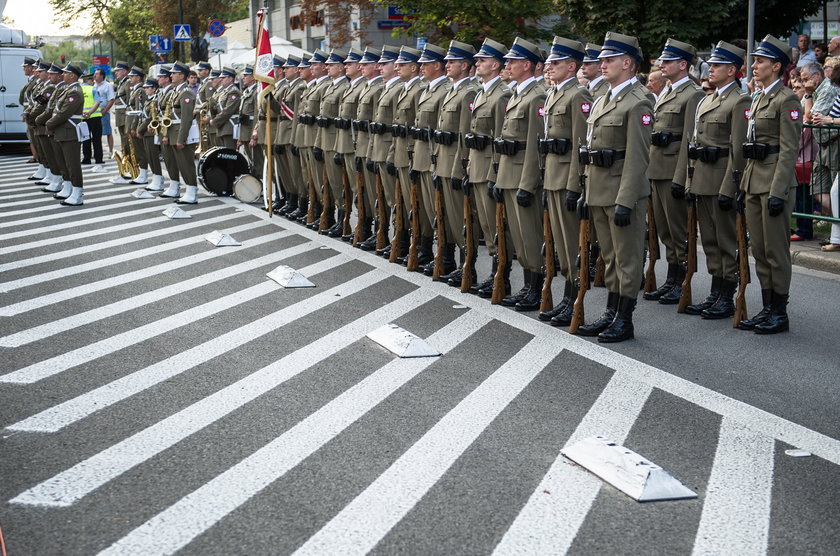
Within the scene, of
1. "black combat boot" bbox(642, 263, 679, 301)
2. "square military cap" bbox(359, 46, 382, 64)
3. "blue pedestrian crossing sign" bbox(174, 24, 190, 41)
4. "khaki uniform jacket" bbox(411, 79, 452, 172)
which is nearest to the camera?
"black combat boot" bbox(642, 263, 679, 301)

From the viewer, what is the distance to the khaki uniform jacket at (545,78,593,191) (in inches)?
324

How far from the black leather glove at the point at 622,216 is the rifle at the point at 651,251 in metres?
1.89

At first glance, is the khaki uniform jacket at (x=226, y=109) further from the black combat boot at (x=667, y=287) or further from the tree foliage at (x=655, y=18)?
the black combat boot at (x=667, y=287)

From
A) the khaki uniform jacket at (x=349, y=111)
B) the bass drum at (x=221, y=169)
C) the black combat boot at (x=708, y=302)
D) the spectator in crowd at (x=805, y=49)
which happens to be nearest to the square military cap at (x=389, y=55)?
the khaki uniform jacket at (x=349, y=111)

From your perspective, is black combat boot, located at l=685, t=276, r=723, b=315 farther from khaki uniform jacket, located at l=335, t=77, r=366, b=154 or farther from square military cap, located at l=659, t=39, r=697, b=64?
khaki uniform jacket, located at l=335, t=77, r=366, b=154

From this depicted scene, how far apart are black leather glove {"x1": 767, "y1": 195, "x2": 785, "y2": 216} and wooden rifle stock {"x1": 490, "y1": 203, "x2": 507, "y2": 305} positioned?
2.27 m

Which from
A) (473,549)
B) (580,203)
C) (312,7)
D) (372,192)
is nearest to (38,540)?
(473,549)

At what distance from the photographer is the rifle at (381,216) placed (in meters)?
11.8

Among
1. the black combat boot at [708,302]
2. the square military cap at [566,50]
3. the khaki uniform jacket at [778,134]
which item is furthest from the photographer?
the black combat boot at [708,302]

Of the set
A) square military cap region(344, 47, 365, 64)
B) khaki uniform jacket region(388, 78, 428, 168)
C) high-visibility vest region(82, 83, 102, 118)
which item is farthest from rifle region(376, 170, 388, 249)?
high-visibility vest region(82, 83, 102, 118)

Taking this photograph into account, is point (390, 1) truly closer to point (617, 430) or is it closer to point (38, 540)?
point (617, 430)

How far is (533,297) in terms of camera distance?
9125mm

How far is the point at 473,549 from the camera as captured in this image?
425 centimetres

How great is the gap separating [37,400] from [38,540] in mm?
2205
